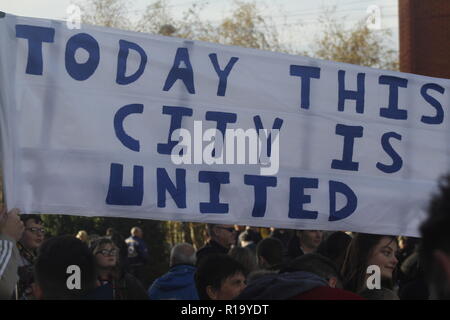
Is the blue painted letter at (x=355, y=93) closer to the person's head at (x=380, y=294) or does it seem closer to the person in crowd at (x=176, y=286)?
the person's head at (x=380, y=294)

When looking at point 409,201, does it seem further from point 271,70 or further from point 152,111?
point 152,111

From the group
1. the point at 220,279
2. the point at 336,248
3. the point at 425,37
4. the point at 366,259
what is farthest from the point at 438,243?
the point at 425,37

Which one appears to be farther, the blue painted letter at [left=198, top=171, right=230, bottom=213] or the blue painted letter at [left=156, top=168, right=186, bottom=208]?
the blue painted letter at [left=198, top=171, right=230, bottom=213]

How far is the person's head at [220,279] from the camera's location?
4.84 metres

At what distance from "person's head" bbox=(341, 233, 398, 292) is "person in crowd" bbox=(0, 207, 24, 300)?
1856mm

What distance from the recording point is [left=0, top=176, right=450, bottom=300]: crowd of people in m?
2.38

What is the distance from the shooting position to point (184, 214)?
5086 millimetres

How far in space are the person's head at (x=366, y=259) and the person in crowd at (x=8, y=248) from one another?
1.86 meters

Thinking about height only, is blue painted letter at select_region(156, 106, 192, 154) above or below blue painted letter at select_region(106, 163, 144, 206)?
above

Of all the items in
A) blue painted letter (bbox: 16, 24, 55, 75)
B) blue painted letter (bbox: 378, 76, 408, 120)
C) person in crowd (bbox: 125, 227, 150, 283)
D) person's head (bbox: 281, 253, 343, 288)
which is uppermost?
blue painted letter (bbox: 16, 24, 55, 75)

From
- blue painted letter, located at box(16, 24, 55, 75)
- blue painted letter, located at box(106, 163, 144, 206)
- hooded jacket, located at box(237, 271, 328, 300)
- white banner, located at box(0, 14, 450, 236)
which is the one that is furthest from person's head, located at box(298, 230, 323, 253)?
hooded jacket, located at box(237, 271, 328, 300)

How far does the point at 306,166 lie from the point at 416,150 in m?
0.81

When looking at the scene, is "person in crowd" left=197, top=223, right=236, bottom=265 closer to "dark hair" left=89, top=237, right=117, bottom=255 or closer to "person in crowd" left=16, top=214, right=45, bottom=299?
"dark hair" left=89, top=237, right=117, bottom=255

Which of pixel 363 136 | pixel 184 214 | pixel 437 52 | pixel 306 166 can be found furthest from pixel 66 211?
pixel 437 52
